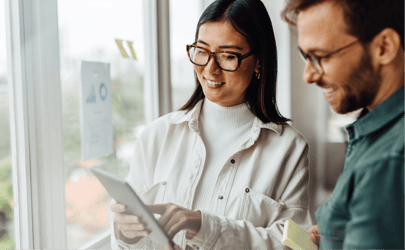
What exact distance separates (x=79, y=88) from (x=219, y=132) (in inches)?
20.6

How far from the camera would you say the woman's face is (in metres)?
0.96

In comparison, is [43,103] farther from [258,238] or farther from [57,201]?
[258,238]

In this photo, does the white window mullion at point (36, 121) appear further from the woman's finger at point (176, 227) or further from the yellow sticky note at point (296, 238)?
the yellow sticky note at point (296, 238)

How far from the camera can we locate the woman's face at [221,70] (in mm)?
964

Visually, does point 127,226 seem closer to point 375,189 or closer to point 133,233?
point 133,233

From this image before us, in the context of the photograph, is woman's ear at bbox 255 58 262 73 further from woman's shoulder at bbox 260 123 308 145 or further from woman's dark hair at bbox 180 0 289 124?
woman's shoulder at bbox 260 123 308 145

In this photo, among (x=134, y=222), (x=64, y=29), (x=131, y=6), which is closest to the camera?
(x=134, y=222)

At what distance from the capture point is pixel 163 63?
1.68 metres

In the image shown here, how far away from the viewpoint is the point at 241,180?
1.01 m

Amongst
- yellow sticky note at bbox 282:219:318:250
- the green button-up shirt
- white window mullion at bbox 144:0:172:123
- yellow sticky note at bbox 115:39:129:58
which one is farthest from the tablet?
white window mullion at bbox 144:0:172:123

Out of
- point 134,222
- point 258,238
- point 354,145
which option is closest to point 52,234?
point 134,222

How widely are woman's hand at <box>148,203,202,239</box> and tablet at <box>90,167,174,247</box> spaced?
2.7 inches

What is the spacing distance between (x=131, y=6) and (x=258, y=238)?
1.19m

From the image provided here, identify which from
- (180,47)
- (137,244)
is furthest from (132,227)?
(180,47)
